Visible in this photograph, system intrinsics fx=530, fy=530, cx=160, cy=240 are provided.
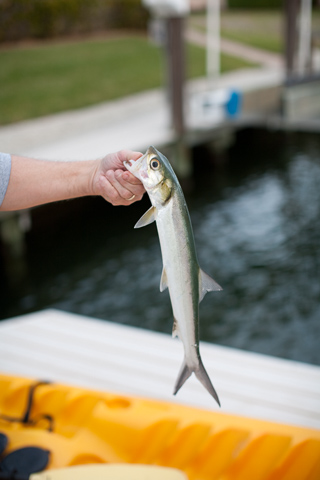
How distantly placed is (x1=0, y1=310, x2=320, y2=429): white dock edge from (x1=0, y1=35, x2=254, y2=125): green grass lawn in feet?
27.8

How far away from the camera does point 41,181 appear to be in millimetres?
Result: 2344

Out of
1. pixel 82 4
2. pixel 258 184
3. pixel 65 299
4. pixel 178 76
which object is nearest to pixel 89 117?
pixel 178 76

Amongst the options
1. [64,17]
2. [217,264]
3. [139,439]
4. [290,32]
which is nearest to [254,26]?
[64,17]

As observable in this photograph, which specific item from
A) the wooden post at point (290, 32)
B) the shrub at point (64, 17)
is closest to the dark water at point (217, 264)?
the wooden post at point (290, 32)

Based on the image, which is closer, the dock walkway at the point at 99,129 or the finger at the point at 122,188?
the finger at the point at 122,188

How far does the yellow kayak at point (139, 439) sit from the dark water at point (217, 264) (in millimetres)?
2634

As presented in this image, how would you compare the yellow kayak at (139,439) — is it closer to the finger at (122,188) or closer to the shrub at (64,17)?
the finger at (122,188)

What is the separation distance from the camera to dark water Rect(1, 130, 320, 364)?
5773 millimetres

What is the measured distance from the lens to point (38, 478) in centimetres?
215

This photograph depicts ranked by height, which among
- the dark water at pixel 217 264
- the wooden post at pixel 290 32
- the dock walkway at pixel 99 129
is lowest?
the dark water at pixel 217 264

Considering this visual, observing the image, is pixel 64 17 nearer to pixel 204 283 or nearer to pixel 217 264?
pixel 217 264

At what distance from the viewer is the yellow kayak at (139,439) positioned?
2471 millimetres

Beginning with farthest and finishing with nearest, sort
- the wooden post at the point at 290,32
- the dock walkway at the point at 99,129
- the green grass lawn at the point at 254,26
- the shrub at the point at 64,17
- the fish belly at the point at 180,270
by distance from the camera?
the green grass lawn at the point at 254,26 < the shrub at the point at 64,17 < the wooden post at the point at 290,32 < the dock walkway at the point at 99,129 < the fish belly at the point at 180,270

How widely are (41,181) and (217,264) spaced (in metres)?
4.91
